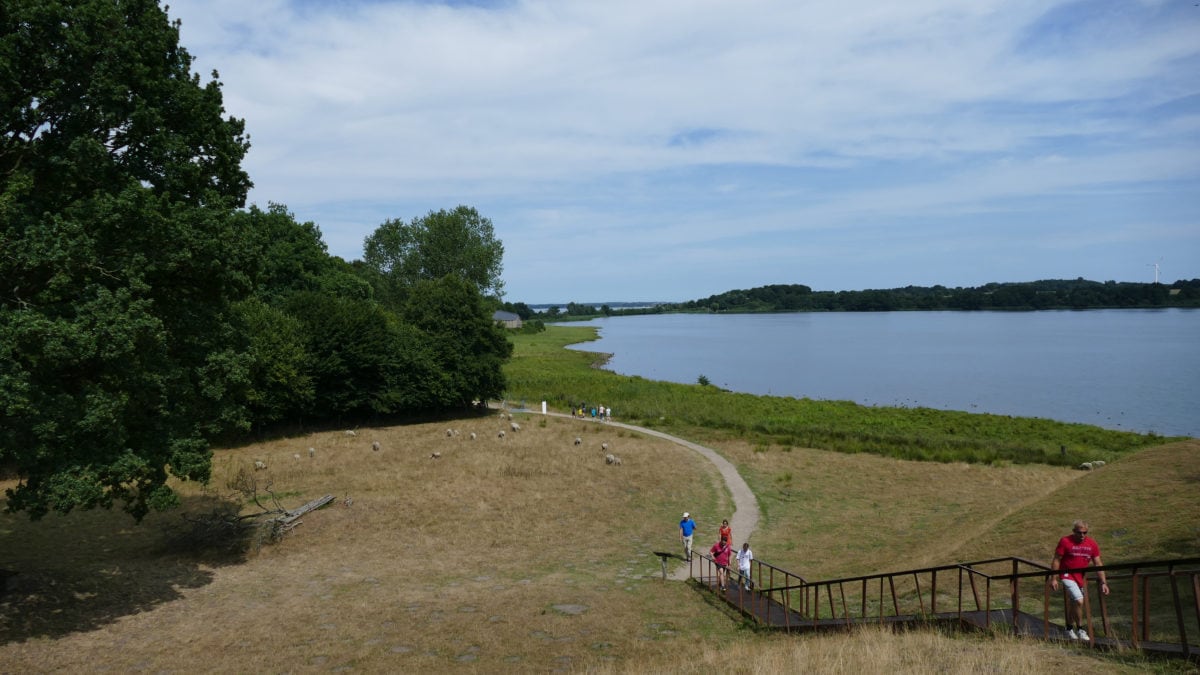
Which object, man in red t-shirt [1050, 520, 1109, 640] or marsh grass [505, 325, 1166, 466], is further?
marsh grass [505, 325, 1166, 466]

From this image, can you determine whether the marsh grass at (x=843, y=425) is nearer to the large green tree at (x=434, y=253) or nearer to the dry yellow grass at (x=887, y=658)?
the large green tree at (x=434, y=253)

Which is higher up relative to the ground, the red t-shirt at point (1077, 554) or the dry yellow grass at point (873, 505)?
the red t-shirt at point (1077, 554)

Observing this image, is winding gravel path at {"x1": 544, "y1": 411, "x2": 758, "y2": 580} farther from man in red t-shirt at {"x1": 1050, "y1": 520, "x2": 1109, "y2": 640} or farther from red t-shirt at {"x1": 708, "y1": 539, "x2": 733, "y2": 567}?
man in red t-shirt at {"x1": 1050, "y1": 520, "x2": 1109, "y2": 640}

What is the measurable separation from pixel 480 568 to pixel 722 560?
6623 mm

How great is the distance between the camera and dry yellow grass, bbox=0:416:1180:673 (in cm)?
1285

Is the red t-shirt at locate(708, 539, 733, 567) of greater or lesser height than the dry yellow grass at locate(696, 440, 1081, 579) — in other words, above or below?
above

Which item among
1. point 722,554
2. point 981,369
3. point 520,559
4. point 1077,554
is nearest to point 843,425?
point 722,554

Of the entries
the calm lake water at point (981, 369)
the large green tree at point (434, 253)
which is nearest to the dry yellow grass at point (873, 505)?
the calm lake water at point (981, 369)

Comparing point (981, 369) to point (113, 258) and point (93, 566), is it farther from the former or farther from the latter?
point (113, 258)

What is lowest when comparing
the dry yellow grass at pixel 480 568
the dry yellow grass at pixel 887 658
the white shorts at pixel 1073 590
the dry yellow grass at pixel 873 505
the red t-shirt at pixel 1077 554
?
the dry yellow grass at pixel 873 505

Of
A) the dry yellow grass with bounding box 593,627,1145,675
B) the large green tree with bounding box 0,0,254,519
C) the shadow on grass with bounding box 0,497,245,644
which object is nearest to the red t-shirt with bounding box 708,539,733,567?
the dry yellow grass with bounding box 593,627,1145,675

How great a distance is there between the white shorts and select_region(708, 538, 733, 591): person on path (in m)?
8.16

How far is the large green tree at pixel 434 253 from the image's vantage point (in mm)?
68688

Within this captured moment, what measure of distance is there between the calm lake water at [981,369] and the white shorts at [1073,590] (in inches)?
1850
